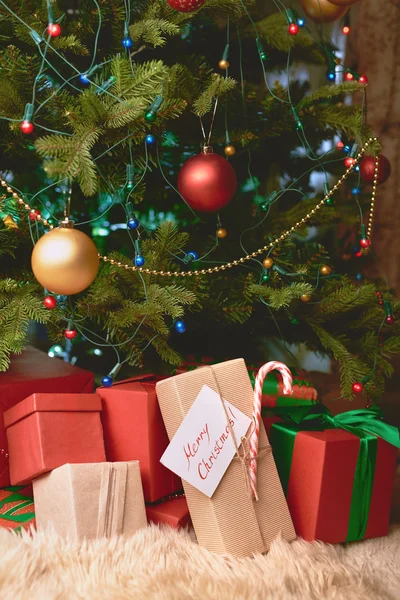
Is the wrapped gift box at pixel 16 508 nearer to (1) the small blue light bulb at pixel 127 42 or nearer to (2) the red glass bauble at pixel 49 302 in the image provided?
(2) the red glass bauble at pixel 49 302

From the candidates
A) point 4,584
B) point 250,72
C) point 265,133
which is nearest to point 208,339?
point 265,133

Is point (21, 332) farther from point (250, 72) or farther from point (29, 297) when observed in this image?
point (250, 72)

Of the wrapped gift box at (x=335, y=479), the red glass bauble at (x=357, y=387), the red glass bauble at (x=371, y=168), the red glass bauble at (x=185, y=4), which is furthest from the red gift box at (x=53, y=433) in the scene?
the red glass bauble at (x=371, y=168)

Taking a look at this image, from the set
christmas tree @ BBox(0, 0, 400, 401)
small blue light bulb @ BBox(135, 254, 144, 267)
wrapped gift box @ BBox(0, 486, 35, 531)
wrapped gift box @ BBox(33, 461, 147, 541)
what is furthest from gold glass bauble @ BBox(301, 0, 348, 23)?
wrapped gift box @ BBox(0, 486, 35, 531)

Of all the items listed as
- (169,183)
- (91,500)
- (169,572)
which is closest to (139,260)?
(169,183)

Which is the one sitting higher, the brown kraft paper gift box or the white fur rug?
the brown kraft paper gift box

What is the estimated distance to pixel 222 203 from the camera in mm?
1111

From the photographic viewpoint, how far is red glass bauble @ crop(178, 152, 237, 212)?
1.07 m

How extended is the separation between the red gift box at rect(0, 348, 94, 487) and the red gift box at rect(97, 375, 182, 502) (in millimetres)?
95

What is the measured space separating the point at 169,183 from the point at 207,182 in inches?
3.8

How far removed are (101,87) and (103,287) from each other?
1.12ft

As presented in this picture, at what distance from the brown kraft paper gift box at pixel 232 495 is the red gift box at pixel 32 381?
209 mm

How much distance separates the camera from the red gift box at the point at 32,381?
41.9 inches

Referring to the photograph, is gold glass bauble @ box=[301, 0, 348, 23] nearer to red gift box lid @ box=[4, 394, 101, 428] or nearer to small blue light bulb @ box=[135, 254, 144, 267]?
small blue light bulb @ box=[135, 254, 144, 267]
